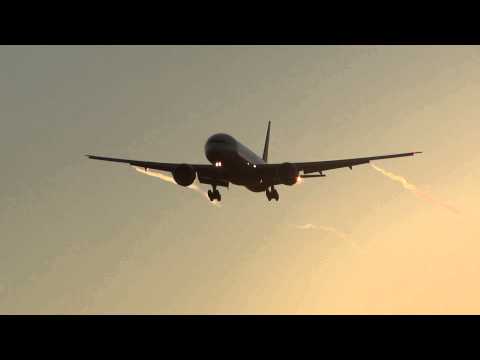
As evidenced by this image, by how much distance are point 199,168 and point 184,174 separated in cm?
183

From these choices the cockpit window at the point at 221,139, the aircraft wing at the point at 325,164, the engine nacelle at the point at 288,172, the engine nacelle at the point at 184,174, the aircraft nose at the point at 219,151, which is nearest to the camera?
the aircraft nose at the point at 219,151

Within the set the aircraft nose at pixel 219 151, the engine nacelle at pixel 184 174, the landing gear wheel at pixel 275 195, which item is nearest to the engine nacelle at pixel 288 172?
the aircraft nose at pixel 219 151

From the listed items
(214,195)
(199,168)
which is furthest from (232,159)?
(214,195)

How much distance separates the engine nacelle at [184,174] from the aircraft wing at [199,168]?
3.14ft

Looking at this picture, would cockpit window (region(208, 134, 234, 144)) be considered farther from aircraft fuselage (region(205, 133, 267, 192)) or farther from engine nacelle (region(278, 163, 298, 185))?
engine nacelle (region(278, 163, 298, 185))

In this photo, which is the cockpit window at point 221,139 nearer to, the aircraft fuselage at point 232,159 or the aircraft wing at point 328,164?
the aircraft fuselage at point 232,159

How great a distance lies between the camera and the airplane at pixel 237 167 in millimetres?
60625

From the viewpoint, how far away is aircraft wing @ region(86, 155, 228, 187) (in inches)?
2484

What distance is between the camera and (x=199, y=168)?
209 ft

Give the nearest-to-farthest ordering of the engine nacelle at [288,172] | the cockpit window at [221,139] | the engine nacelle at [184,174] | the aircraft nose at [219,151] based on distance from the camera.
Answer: the aircraft nose at [219,151]
the cockpit window at [221,139]
the engine nacelle at [288,172]
the engine nacelle at [184,174]
